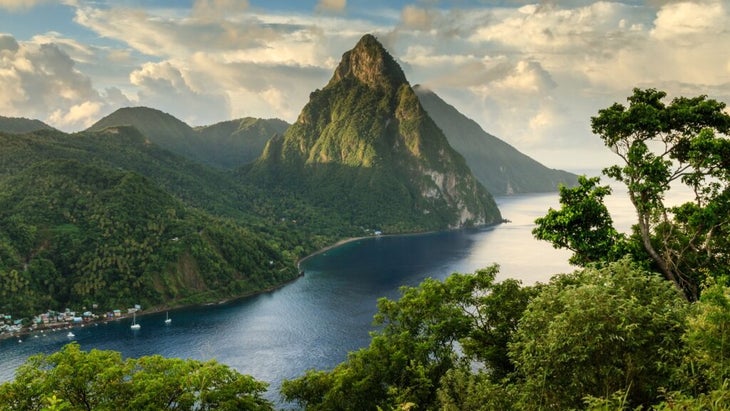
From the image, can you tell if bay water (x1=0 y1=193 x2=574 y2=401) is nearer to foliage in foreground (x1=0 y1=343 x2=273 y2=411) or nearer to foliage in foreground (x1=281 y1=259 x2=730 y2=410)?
foliage in foreground (x1=0 y1=343 x2=273 y2=411)

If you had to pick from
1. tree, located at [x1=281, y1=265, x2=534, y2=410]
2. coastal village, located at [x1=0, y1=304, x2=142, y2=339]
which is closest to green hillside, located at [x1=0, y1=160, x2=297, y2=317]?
coastal village, located at [x1=0, y1=304, x2=142, y2=339]

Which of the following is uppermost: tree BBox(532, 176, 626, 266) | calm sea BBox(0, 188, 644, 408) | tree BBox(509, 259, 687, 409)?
tree BBox(532, 176, 626, 266)

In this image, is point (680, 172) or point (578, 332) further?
point (680, 172)

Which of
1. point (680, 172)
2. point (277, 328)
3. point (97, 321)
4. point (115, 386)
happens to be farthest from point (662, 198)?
point (97, 321)

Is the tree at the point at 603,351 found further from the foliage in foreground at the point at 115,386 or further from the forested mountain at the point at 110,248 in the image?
the forested mountain at the point at 110,248

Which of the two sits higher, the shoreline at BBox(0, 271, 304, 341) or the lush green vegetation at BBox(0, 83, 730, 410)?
the lush green vegetation at BBox(0, 83, 730, 410)

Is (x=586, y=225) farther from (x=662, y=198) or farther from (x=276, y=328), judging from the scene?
(x=276, y=328)

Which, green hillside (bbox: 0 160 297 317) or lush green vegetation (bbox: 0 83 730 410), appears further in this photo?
green hillside (bbox: 0 160 297 317)
